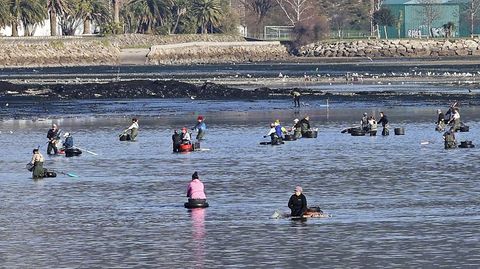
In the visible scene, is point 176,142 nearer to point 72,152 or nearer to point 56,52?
point 72,152

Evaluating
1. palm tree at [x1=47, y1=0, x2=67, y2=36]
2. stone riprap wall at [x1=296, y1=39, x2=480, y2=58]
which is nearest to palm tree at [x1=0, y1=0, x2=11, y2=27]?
palm tree at [x1=47, y1=0, x2=67, y2=36]

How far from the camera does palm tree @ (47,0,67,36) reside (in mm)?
171000

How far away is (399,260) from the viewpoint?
32969 mm

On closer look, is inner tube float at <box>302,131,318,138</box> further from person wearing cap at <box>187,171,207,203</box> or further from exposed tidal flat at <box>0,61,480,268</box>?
person wearing cap at <box>187,171,207,203</box>

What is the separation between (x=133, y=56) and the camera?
177125mm

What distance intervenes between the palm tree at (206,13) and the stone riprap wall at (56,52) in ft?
57.9

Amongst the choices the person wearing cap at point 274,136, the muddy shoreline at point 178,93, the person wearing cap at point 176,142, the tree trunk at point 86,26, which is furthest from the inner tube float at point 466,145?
the tree trunk at point 86,26

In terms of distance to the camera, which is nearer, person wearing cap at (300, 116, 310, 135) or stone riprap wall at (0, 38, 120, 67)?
person wearing cap at (300, 116, 310, 135)

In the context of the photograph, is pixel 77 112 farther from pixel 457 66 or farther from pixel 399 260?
pixel 457 66

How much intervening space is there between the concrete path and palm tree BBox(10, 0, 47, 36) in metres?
11.0

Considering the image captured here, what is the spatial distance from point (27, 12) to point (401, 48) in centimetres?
5164

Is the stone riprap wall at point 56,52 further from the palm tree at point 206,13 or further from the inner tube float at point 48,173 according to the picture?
the inner tube float at point 48,173

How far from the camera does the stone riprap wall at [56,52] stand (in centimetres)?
16575

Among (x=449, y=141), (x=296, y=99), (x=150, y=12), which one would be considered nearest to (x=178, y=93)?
(x=296, y=99)
